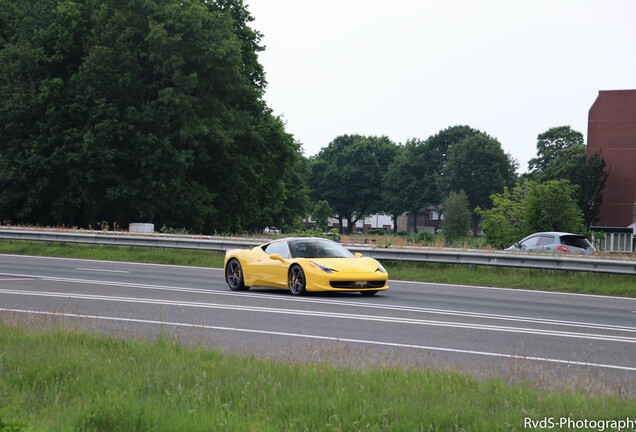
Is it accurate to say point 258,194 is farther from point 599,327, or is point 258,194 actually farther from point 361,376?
point 361,376

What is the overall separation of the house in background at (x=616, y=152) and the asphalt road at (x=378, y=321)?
176 ft

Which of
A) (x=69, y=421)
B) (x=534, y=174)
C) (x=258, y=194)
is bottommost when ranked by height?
(x=69, y=421)

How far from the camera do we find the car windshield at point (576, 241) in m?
26.1

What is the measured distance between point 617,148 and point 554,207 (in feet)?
125

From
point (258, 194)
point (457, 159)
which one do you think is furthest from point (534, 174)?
point (258, 194)

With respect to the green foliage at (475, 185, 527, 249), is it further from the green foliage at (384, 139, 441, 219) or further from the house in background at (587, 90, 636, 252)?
the green foliage at (384, 139, 441, 219)

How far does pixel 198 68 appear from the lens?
47.0 metres

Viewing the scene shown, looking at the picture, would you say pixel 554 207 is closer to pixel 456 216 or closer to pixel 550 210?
pixel 550 210

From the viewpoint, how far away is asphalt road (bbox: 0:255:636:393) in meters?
8.58

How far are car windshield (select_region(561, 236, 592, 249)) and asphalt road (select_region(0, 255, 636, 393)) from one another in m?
7.41

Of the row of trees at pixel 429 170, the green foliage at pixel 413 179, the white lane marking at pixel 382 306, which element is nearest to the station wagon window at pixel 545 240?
the white lane marking at pixel 382 306

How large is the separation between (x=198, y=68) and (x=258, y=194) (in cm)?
1033

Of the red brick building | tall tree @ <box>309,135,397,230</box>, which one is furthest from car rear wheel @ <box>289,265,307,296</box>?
tall tree @ <box>309,135,397,230</box>

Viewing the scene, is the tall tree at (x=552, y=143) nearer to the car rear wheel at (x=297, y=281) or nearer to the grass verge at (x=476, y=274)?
the grass verge at (x=476, y=274)
